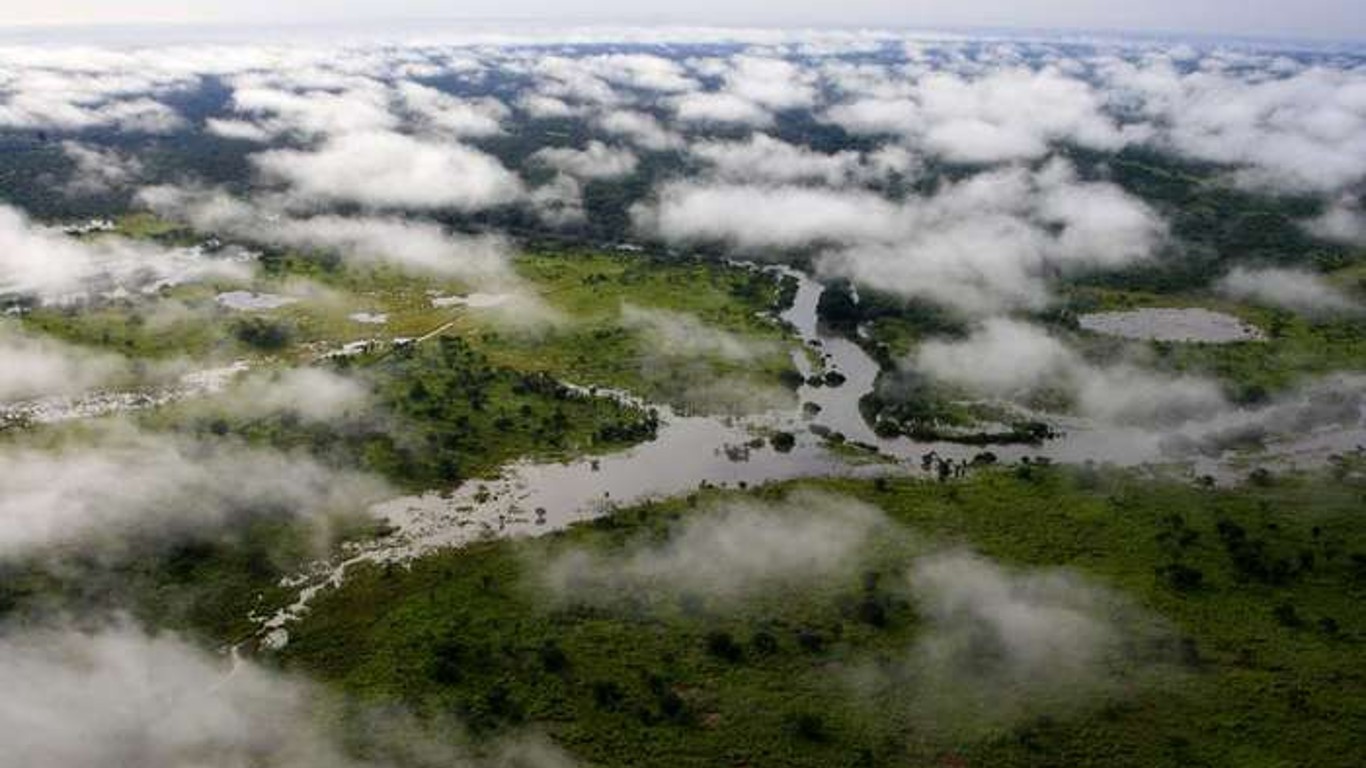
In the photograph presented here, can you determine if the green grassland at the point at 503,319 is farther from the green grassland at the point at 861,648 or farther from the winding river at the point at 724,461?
the green grassland at the point at 861,648

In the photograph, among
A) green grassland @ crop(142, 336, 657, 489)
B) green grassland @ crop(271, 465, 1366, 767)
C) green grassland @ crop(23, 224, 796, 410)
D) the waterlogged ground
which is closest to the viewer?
green grassland @ crop(271, 465, 1366, 767)

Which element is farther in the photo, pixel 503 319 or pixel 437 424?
pixel 503 319

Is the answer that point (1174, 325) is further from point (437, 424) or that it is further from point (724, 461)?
point (437, 424)

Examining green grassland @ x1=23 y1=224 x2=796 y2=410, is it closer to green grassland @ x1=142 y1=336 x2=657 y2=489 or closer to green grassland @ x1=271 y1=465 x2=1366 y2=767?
green grassland @ x1=142 y1=336 x2=657 y2=489

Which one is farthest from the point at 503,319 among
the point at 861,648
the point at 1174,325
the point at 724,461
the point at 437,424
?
the point at 1174,325

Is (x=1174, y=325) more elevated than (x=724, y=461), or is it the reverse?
(x=1174, y=325)

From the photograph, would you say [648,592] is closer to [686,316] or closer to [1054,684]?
[1054,684]

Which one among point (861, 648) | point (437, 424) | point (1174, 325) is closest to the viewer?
point (861, 648)

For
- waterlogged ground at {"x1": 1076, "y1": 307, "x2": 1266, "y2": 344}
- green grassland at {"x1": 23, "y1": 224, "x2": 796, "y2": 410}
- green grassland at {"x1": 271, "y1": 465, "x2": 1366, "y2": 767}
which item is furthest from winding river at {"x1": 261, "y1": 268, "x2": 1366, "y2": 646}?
waterlogged ground at {"x1": 1076, "y1": 307, "x2": 1266, "y2": 344}

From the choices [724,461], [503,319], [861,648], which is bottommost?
[724,461]
